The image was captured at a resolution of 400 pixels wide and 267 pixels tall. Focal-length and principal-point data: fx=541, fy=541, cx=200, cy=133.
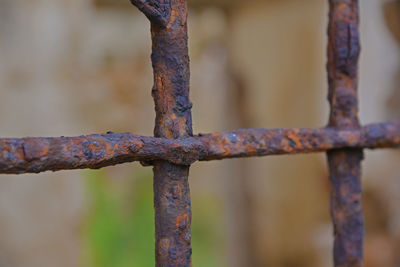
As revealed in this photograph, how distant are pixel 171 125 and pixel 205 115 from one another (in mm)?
1661

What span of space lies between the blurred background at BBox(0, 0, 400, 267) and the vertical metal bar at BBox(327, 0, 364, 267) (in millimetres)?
609

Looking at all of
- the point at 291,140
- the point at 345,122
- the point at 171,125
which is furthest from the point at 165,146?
the point at 345,122

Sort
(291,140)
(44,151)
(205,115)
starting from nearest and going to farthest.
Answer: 1. (44,151)
2. (291,140)
3. (205,115)

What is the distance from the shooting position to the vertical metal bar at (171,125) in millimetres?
510

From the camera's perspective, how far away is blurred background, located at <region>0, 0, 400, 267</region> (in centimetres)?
116

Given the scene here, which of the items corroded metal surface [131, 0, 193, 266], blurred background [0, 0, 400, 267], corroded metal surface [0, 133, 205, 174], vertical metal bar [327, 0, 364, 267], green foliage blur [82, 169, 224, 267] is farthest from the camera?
green foliage blur [82, 169, 224, 267]

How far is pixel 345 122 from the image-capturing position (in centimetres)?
66

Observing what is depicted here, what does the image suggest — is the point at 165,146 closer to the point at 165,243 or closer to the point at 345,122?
the point at 165,243

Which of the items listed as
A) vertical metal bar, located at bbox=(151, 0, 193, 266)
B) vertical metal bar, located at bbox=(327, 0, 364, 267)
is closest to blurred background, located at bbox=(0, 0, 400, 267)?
vertical metal bar, located at bbox=(327, 0, 364, 267)

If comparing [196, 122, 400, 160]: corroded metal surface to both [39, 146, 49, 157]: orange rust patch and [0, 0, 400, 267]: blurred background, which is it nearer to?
[39, 146, 49, 157]: orange rust patch

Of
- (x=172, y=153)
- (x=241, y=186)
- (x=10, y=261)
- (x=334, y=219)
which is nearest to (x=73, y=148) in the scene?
(x=172, y=153)

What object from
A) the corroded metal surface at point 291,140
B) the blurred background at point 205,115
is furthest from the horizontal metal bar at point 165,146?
the blurred background at point 205,115

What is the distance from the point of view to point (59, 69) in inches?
47.0

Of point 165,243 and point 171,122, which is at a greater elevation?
point 171,122
